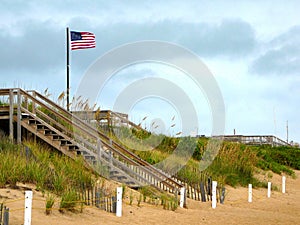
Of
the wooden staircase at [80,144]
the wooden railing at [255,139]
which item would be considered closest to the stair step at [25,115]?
the wooden staircase at [80,144]

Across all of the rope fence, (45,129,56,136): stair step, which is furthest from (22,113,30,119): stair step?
the rope fence

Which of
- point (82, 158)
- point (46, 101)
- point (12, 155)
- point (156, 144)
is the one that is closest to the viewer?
point (12, 155)

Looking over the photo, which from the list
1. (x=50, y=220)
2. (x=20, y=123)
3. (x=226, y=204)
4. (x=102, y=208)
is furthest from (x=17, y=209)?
(x=226, y=204)

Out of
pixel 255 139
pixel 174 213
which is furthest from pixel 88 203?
pixel 255 139

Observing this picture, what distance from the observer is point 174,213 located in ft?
50.5

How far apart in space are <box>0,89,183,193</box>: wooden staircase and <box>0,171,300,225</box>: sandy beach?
1.79 metres

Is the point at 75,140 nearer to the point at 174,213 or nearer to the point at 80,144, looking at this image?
the point at 80,144

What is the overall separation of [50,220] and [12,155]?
16.1ft

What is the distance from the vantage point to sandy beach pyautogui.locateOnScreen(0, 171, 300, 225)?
12172 mm

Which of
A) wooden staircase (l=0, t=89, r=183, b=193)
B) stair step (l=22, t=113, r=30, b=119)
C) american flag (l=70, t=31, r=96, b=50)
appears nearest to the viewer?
wooden staircase (l=0, t=89, r=183, b=193)

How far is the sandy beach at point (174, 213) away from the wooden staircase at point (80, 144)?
179 cm

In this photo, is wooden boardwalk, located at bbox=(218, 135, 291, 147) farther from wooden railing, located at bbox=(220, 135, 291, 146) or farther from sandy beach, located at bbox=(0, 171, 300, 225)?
sandy beach, located at bbox=(0, 171, 300, 225)

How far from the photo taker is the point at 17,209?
38.7 feet

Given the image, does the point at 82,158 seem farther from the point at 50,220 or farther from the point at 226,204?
the point at 50,220
